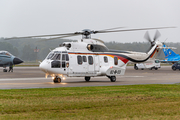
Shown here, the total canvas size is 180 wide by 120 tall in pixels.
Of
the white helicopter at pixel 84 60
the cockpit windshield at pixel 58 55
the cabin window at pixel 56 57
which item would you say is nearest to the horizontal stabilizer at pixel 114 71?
the white helicopter at pixel 84 60

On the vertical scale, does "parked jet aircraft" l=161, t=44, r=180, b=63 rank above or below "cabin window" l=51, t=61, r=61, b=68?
above

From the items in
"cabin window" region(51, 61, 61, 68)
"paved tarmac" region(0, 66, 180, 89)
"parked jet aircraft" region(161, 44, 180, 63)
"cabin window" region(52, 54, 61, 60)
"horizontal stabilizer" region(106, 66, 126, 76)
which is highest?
"parked jet aircraft" region(161, 44, 180, 63)

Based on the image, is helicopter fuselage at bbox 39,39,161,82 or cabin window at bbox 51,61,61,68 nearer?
cabin window at bbox 51,61,61,68

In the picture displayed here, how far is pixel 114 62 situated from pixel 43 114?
65.6 feet

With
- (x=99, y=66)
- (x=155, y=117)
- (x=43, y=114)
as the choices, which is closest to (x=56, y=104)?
(x=43, y=114)

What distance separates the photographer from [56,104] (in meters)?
12.5

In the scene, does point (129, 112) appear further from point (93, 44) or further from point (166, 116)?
point (93, 44)

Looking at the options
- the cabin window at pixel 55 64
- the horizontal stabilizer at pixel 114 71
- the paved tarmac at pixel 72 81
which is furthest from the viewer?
the horizontal stabilizer at pixel 114 71

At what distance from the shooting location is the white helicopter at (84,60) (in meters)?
25.7

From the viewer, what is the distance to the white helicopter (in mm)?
25703

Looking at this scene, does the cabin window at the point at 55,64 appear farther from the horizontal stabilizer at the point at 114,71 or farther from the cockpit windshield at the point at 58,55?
the horizontal stabilizer at the point at 114,71

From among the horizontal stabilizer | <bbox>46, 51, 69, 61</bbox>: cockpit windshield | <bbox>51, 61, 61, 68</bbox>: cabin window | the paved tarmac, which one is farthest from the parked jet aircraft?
<bbox>51, 61, 61, 68</bbox>: cabin window

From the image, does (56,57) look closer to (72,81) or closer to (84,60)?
(84,60)

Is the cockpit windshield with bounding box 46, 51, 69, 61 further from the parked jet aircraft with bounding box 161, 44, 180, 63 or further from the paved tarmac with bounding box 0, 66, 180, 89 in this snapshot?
the parked jet aircraft with bounding box 161, 44, 180, 63
